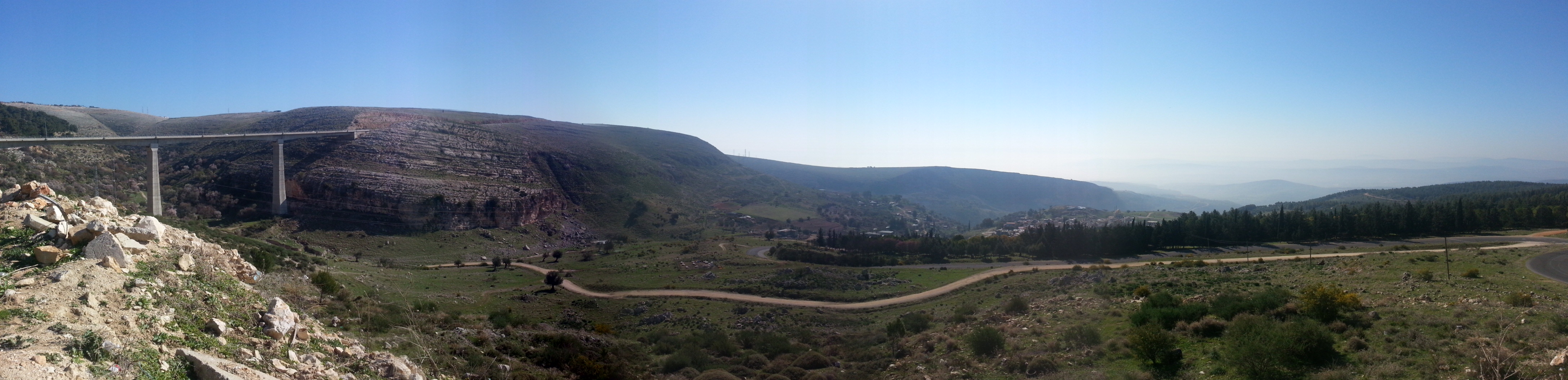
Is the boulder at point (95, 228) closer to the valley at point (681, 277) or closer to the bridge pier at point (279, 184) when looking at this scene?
the valley at point (681, 277)

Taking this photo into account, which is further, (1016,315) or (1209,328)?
(1016,315)

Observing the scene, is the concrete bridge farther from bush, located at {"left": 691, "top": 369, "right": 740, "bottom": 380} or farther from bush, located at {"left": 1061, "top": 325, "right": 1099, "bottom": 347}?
bush, located at {"left": 1061, "top": 325, "right": 1099, "bottom": 347}

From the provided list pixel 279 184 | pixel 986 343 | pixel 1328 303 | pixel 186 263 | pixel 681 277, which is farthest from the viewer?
pixel 279 184

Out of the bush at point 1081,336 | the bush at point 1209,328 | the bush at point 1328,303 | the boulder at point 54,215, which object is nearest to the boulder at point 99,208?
the boulder at point 54,215

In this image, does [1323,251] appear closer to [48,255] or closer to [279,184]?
[48,255]

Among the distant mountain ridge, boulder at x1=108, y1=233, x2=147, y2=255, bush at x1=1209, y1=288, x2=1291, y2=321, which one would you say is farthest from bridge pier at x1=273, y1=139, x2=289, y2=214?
the distant mountain ridge

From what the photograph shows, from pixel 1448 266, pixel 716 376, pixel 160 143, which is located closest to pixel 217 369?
pixel 716 376
